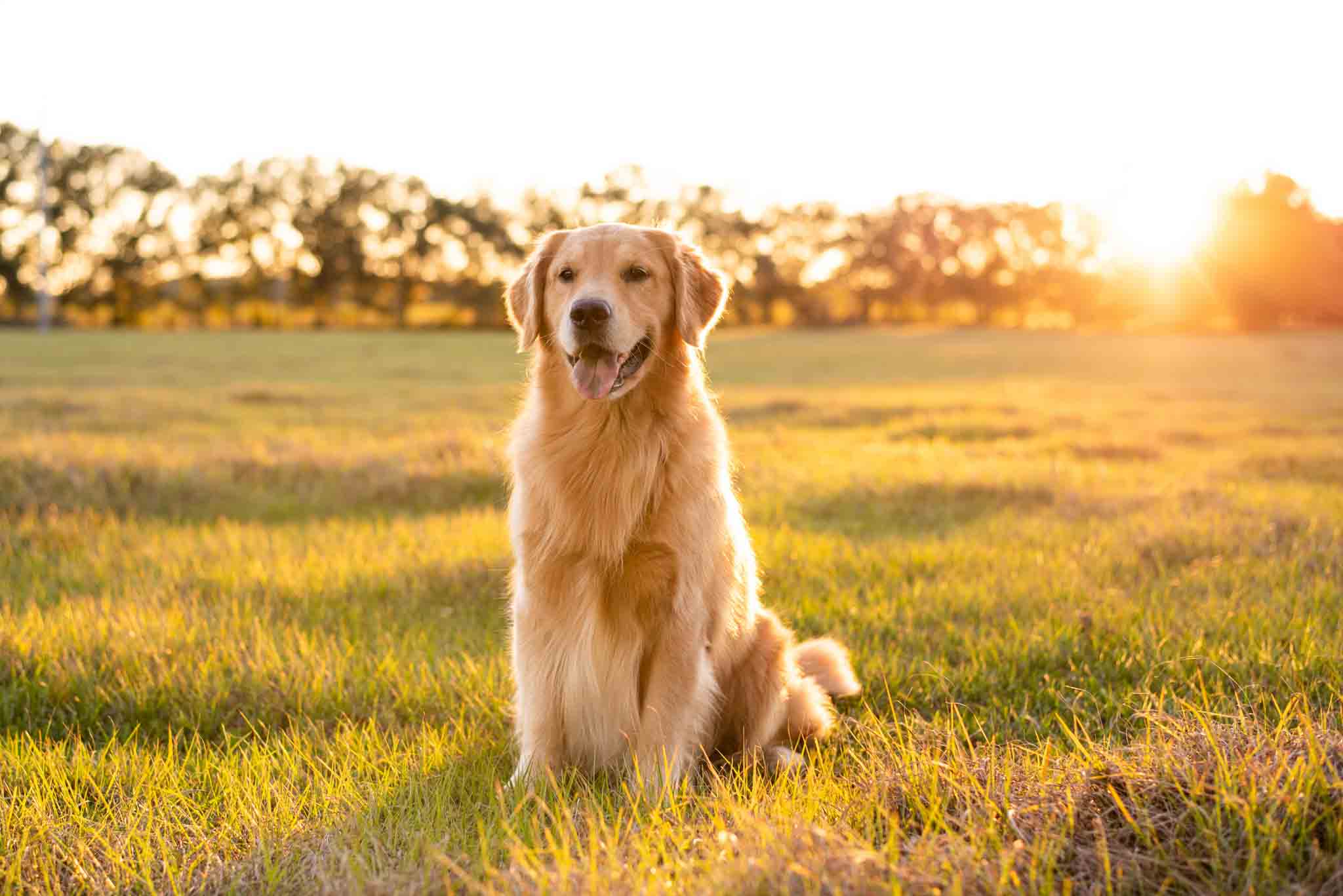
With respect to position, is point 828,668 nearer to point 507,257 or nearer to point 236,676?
point 236,676

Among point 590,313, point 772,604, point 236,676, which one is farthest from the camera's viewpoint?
point 772,604

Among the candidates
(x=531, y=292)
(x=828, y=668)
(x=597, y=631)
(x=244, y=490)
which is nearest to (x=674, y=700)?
(x=597, y=631)

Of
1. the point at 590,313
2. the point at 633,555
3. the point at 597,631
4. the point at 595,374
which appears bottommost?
the point at 597,631

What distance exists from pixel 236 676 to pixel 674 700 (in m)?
1.81

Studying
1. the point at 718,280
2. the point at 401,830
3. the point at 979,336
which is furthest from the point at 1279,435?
the point at 979,336

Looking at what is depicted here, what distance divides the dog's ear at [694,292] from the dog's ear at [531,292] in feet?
1.43

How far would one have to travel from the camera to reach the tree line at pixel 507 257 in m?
52.0

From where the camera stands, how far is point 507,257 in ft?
189

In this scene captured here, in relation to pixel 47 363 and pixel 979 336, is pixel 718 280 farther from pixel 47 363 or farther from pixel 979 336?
pixel 979 336

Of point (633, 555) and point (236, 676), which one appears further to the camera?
point (236, 676)

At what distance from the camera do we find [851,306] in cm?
6256

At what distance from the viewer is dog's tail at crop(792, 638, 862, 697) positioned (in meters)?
3.68

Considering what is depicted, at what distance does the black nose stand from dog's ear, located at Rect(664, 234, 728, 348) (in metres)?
0.36

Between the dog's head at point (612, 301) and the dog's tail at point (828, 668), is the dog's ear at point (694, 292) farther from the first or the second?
the dog's tail at point (828, 668)
